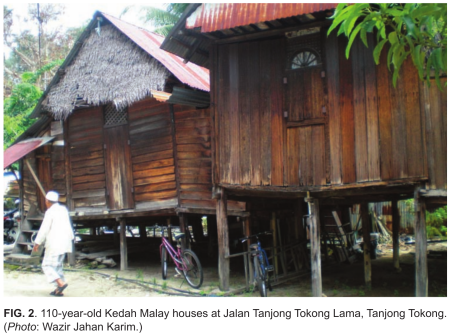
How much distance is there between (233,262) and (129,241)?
12.5ft

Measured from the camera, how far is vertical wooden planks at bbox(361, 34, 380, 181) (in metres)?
7.29

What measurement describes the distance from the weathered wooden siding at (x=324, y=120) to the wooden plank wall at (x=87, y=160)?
4.69 meters

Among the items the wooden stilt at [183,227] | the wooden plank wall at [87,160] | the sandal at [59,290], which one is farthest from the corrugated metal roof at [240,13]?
the wooden plank wall at [87,160]

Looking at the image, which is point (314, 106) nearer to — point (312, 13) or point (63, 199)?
point (312, 13)

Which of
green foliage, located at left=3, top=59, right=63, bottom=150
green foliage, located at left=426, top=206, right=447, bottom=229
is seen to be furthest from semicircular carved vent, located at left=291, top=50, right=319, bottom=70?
green foliage, located at left=426, top=206, right=447, bottom=229

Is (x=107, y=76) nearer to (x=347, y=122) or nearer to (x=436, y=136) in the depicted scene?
(x=347, y=122)

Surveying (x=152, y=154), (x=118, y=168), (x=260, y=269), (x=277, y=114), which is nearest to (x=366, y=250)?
(x=260, y=269)

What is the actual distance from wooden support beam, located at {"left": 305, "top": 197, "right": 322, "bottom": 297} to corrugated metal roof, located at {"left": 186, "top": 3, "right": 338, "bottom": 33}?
3.15 m

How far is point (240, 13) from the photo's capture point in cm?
766

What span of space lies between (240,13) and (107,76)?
505cm

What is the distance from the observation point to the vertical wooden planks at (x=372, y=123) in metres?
7.29

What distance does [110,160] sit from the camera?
475 inches

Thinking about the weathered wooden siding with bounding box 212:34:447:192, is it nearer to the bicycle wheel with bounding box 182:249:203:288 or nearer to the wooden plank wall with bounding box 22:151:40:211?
the bicycle wheel with bounding box 182:249:203:288
